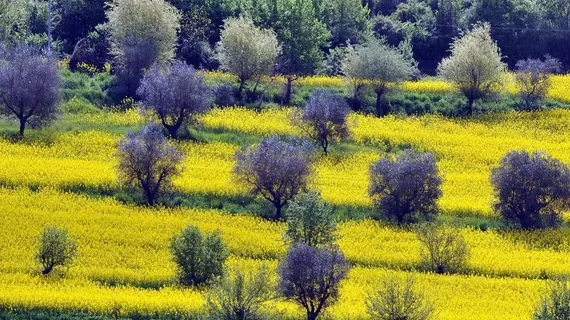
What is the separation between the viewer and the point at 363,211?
307 feet

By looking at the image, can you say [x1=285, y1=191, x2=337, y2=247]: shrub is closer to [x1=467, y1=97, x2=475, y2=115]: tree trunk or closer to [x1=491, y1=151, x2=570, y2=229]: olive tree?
[x1=491, y1=151, x2=570, y2=229]: olive tree

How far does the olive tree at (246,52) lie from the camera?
116 m

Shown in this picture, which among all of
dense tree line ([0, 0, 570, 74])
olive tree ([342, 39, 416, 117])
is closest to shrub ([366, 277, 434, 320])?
olive tree ([342, 39, 416, 117])

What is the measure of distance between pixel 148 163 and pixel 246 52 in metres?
25.5

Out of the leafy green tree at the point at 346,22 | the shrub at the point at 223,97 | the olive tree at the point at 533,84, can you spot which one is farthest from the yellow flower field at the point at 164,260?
the leafy green tree at the point at 346,22

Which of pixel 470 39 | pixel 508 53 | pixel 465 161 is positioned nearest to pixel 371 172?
pixel 465 161

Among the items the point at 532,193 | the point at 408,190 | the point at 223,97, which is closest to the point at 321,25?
the point at 223,97

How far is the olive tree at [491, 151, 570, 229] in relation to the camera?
93.2 m

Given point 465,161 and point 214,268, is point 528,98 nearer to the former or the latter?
point 465,161

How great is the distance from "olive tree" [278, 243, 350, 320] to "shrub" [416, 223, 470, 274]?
10.8 meters

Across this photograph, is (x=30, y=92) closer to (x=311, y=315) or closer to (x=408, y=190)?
(x=408, y=190)

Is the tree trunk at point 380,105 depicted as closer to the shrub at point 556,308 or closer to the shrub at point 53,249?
the shrub at point 53,249

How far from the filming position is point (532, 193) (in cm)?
9344

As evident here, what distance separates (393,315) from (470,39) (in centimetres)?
5350
